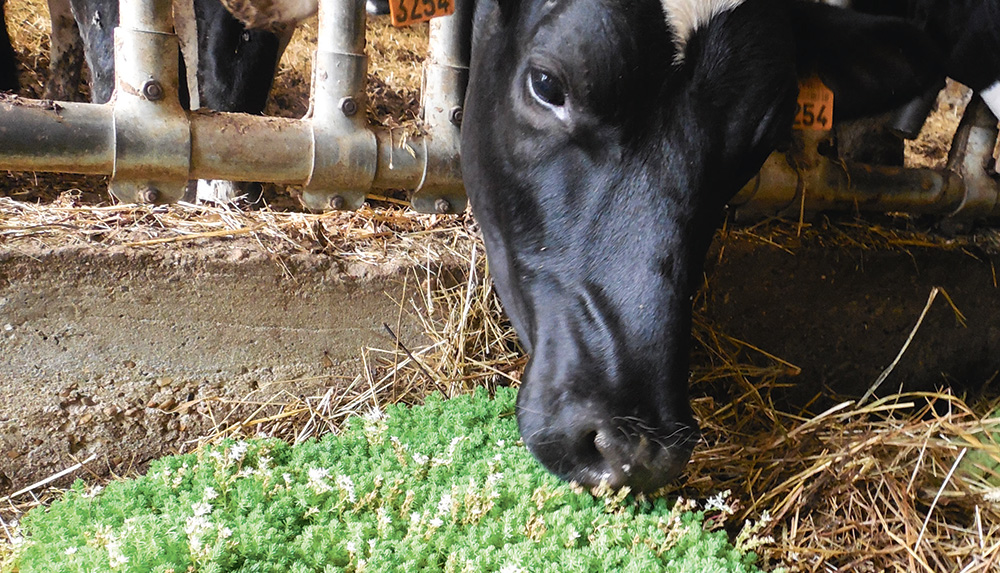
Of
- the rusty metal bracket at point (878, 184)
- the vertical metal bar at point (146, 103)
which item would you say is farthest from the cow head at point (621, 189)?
the rusty metal bracket at point (878, 184)

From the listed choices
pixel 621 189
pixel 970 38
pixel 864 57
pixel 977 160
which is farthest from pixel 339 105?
pixel 977 160

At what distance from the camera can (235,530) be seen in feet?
4.36

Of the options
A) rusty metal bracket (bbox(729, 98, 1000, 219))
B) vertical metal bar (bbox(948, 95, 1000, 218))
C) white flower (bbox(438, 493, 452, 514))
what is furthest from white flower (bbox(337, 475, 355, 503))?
vertical metal bar (bbox(948, 95, 1000, 218))

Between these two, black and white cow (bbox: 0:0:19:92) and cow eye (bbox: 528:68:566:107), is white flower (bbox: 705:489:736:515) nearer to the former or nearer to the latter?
cow eye (bbox: 528:68:566:107)

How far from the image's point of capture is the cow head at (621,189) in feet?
4.66

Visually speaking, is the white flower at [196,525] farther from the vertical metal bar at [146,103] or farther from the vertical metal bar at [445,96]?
the vertical metal bar at [445,96]

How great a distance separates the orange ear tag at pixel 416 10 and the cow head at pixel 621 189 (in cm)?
31

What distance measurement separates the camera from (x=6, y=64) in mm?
3178

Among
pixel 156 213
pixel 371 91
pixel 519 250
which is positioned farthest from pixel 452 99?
pixel 371 91

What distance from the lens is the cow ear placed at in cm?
212

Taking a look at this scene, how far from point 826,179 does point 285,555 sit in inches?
101

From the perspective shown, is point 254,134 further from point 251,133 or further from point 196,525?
point 196,525

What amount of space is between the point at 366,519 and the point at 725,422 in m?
1.40

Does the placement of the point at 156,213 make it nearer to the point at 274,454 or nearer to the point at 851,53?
the point at 274,454
